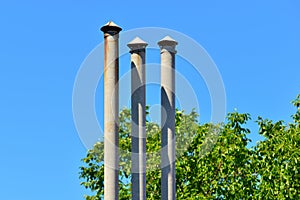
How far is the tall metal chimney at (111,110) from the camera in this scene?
1683 cm

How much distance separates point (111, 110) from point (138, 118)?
98 cm

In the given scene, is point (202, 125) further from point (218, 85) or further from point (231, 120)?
point (218, 85)

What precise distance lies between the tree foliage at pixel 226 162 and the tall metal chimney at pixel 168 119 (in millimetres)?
9440

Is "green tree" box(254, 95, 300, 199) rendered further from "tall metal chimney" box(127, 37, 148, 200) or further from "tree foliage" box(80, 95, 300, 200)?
"tall metal chimney" box(127, 37, 148, 200)

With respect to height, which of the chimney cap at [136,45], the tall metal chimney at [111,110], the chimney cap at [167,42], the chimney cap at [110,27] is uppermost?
the chimney cap at [167,42]

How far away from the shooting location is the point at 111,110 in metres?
17.2

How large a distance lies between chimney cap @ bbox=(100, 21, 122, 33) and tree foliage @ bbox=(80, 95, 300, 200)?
34.9 feet

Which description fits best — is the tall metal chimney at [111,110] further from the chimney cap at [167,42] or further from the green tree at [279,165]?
the green tree at [279,165]

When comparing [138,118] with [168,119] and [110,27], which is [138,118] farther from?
[110,27]

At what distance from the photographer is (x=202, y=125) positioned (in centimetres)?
3166

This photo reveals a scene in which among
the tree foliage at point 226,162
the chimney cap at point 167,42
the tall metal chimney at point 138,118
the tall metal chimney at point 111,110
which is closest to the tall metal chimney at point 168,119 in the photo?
the chimney cap at point 167,42

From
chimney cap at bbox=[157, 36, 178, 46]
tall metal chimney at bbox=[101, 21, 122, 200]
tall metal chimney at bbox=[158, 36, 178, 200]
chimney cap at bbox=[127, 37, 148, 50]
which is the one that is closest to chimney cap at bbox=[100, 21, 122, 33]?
tall metal chimney at bbox=[101, 21, 122, 200]

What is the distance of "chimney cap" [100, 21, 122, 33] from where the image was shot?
17.6 m

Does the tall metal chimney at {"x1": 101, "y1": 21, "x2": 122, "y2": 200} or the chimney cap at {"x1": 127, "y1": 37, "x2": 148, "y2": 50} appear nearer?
the tall metal chimney at {"x1": 101, "y1": 21, "x2": 122, "y2": 200}
